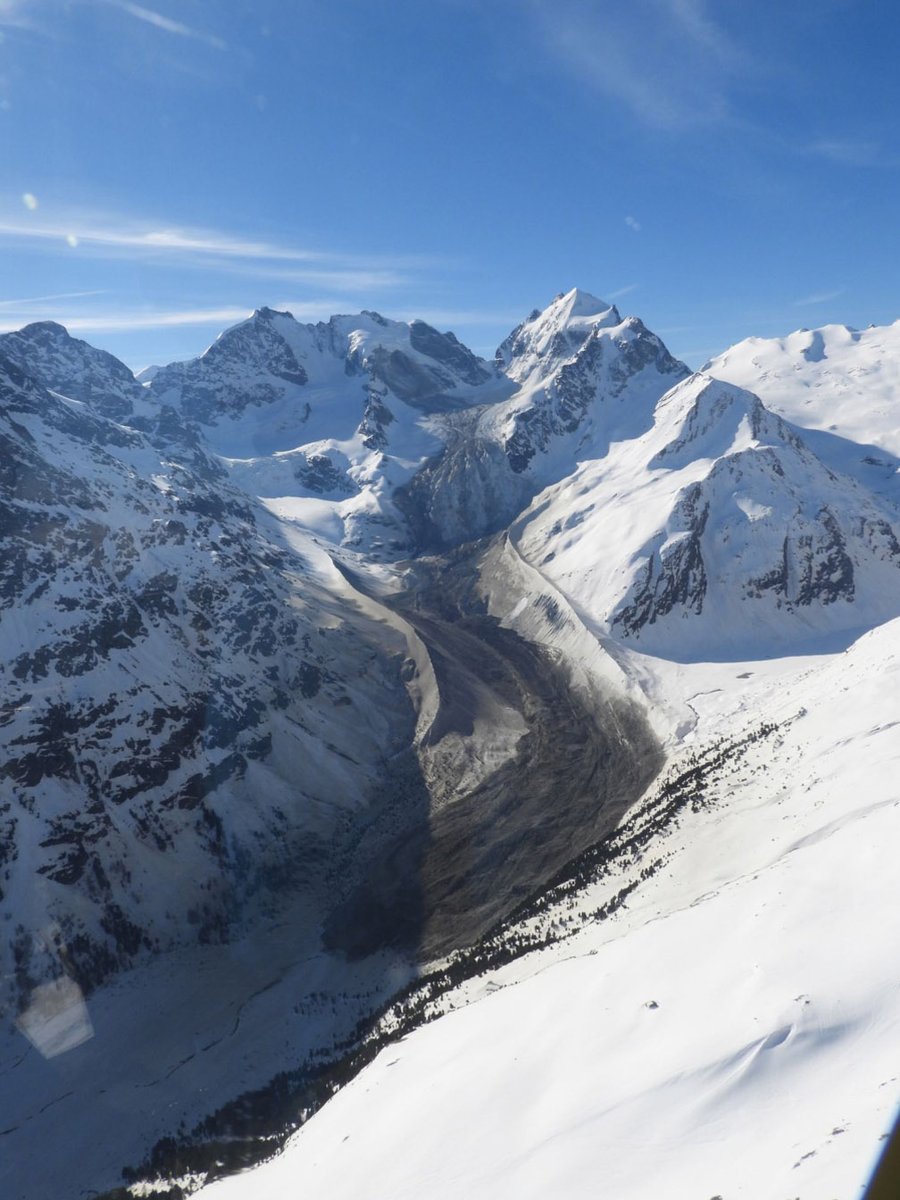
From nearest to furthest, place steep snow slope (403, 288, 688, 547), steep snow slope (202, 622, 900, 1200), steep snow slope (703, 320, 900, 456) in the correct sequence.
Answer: steep snow slope (202, 622, 900, 1200)
steep snow slope (703, 320, 900, 456)
steep snow slope (403, 288, 688, 547)

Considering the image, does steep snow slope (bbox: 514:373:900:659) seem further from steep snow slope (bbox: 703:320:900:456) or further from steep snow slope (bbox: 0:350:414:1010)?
steep snow slope (bbox: 703:320:900:456)

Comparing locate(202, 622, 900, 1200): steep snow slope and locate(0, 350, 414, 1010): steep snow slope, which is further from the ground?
locate(0, 350, 414, 1010): steep snow slope

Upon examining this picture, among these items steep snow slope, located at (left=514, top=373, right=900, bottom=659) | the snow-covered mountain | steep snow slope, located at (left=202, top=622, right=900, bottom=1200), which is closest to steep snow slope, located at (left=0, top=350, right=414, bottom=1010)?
the snow-covered mountain

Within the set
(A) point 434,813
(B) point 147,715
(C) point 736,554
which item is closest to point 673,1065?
(A) point 434,813

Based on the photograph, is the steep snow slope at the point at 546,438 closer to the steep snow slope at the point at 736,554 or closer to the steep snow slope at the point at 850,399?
the steep snow slope at the point at 850,399

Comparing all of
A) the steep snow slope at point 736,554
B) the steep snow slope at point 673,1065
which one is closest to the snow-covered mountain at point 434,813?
the steep snow slope at point 673,1065

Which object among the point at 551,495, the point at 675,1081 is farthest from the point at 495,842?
the point at 551,495
